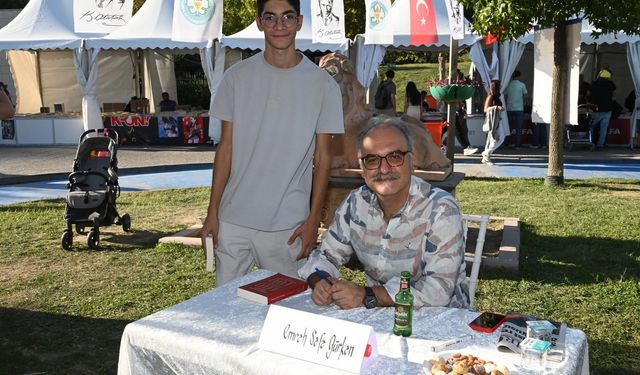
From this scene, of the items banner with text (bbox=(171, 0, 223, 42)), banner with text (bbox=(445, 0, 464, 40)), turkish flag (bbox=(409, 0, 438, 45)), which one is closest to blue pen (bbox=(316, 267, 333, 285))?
banner with text (bbox=(445, 0, 464, 40))

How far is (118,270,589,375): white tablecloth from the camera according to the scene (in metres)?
2.08

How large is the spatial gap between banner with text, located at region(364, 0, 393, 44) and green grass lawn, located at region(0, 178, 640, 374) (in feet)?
22.1

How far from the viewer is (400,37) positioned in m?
15.8

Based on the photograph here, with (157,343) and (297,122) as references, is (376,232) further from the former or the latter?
(157,343)

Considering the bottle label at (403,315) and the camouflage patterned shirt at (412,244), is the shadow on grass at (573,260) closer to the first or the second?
the camouflage patterned shirt at (412,244)

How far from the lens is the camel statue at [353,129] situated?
6.45 meters

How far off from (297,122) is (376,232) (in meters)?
0.70

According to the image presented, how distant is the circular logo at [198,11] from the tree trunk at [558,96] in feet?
23.1

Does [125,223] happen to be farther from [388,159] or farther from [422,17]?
[422,17]

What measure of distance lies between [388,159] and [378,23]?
505 inches

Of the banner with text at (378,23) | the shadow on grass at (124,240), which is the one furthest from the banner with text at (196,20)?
the shadow on grass at (124,240)

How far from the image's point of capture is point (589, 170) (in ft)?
40.8

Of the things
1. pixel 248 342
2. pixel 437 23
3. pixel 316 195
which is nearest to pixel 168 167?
pixel 437 23

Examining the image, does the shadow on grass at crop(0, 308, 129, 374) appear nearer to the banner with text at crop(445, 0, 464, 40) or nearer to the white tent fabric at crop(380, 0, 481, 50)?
the banner with text at crop(445, 0, 464, 40)
